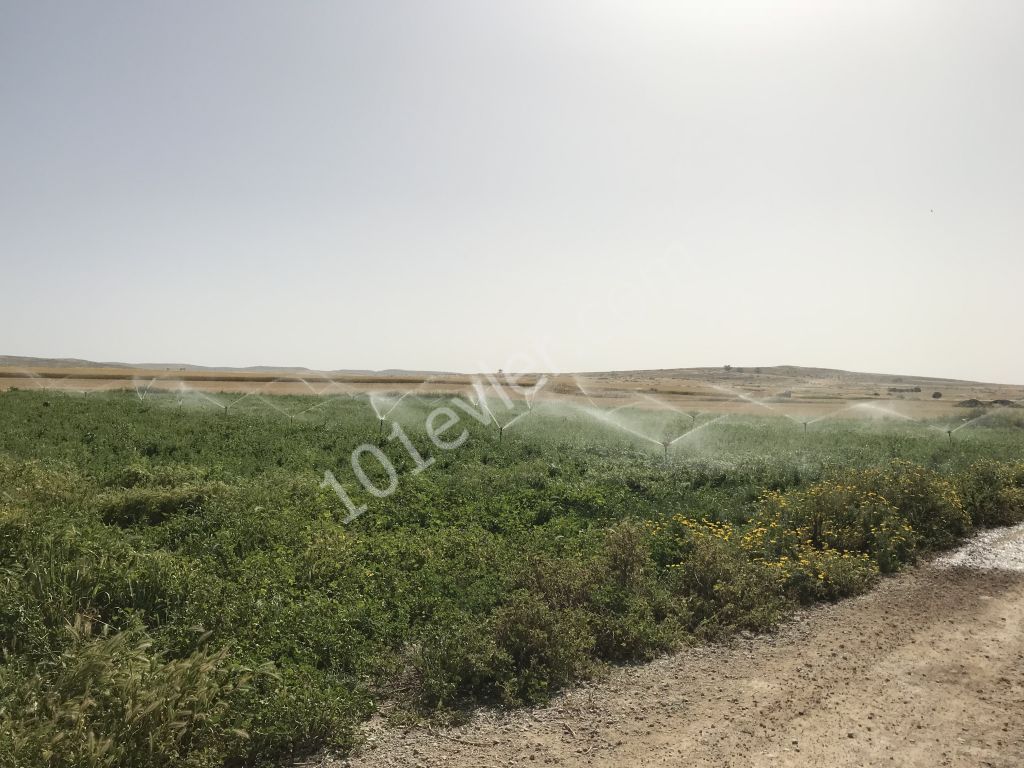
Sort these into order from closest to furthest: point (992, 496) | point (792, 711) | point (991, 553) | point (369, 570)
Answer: point (792, 711) → point (369, 570) → point (991, 553) → point (992, 496)

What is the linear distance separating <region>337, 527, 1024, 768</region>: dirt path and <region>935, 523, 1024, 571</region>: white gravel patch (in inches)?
85.1

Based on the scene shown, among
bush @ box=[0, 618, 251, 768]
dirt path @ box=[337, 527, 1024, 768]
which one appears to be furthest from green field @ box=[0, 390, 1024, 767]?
dirt path @ box=[337, 527, 1024, 768]

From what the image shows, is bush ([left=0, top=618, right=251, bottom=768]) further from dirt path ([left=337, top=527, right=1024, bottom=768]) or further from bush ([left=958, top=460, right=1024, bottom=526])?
bush ([left=958, top=460, right=1024, bottom=526])

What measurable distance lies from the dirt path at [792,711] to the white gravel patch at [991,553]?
7.09ft

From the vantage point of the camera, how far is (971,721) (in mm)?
4879

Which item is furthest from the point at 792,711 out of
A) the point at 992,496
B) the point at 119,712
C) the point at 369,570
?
the point at 992,496

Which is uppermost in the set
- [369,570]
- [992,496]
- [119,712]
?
[992,496]

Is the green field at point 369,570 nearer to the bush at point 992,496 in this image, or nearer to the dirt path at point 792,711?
the bush at point 992,496

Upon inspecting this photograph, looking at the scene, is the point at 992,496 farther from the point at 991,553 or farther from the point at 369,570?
the point at 369,570

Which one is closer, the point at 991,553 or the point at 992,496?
the point at 991,553

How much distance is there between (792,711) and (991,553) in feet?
22.0

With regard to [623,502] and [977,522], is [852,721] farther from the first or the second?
[977,522]

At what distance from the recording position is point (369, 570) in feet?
25.4

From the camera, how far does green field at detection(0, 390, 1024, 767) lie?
466cm
